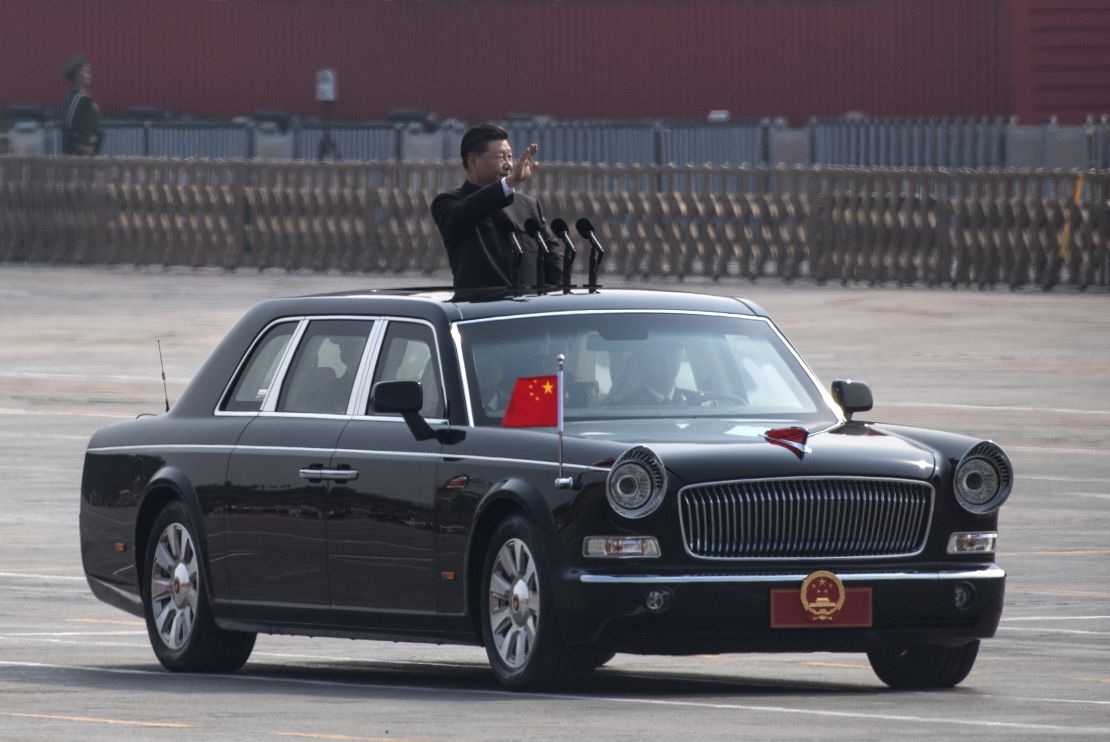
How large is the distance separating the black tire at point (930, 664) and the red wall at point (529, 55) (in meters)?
47.1

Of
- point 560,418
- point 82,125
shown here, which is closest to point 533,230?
point 560,418

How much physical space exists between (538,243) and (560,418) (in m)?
2.70

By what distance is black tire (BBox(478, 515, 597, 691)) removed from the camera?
9.39m

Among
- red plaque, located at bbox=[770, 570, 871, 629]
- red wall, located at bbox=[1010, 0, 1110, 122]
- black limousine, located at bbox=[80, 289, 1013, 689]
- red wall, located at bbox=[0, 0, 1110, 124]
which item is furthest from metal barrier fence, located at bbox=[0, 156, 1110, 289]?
red plaque, located at bbox=[770, 570, 871, 629]

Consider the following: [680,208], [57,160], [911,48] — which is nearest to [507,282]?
[680,208]

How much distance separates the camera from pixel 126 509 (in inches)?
454

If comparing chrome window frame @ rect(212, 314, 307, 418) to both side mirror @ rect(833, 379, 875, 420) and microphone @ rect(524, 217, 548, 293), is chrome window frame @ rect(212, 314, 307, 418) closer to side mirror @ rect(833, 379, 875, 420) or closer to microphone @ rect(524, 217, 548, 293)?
microphone @ rect(524, 217, 548, 293)

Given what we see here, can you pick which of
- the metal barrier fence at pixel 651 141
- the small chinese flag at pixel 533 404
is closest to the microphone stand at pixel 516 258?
the small chinese flag at pixel 533 404

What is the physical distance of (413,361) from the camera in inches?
418

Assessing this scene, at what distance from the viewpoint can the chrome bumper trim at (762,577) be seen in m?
9.27

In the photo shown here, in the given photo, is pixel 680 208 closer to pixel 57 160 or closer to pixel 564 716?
pixel 57 160

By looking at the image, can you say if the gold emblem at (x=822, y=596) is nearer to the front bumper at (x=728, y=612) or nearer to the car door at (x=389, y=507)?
the front bumper at (x=728, y=612)

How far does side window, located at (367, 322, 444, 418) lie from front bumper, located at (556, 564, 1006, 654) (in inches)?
50.6

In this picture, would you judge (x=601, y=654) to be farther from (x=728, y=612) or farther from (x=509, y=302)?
(x=509, y=302)
